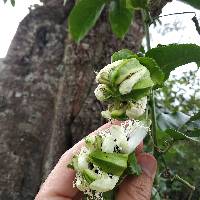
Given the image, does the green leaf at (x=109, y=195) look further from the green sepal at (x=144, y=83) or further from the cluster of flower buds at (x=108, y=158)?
the green sepal at (x=144, y=83)

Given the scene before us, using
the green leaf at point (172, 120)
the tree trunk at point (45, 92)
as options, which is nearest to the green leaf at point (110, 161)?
the green leaf at point (172, 120)

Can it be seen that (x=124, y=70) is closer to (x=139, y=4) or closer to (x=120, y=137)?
(x=120, y=137)

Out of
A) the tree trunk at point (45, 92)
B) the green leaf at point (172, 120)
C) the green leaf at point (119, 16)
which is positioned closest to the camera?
the green leaf at point (172, 120)

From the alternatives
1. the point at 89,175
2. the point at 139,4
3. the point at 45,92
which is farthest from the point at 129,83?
the point at 45,92

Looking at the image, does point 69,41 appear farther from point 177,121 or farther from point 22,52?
point 177,121

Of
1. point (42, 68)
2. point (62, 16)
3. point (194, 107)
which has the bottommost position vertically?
point (194, 107)

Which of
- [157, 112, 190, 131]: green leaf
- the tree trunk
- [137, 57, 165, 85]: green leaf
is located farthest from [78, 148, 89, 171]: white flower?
the tree trunk

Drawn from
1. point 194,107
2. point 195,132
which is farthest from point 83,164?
point 194,107
